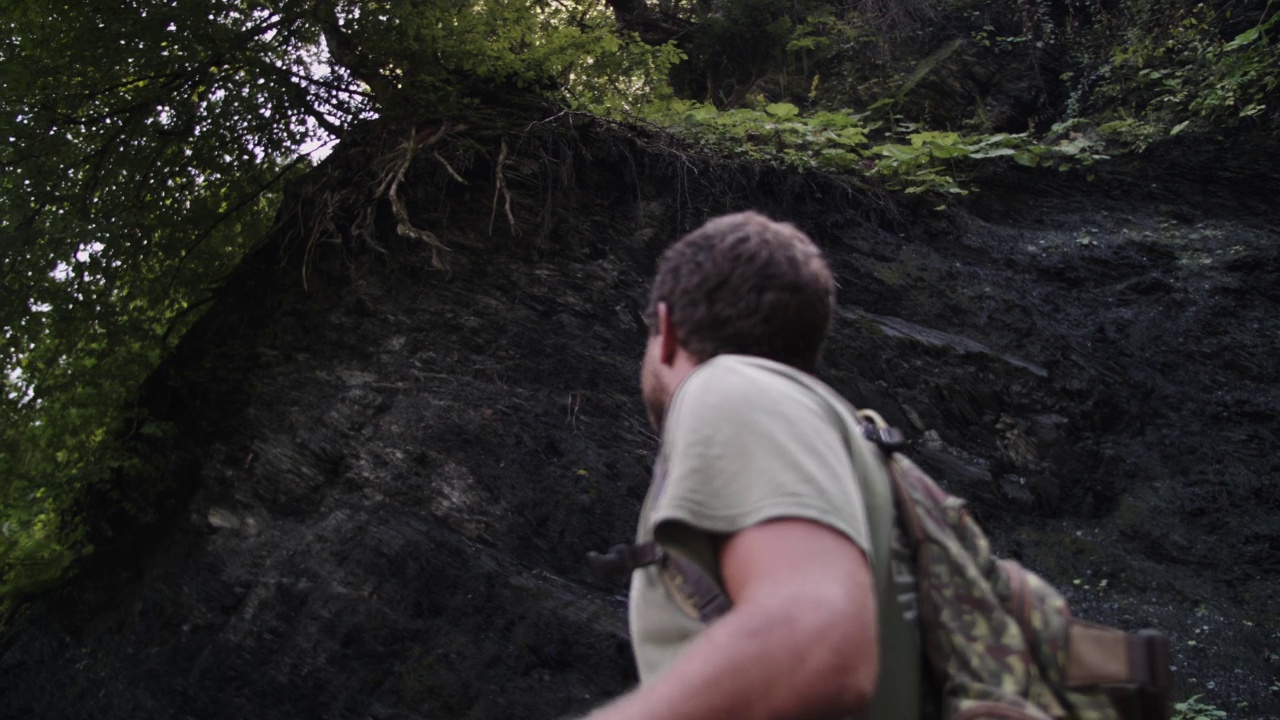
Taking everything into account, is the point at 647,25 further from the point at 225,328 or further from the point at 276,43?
the point at 225,328

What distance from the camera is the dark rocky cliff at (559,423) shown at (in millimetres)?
5270

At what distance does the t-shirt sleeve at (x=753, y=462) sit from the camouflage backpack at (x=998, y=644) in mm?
110

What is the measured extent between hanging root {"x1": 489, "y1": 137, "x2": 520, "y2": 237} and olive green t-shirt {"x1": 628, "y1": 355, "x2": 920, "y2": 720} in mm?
5015

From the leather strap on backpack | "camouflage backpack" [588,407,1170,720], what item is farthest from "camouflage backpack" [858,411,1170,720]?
the leather strap on backpack

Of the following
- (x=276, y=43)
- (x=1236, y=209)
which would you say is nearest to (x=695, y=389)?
(x=276, y=43)

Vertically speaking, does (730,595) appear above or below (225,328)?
below

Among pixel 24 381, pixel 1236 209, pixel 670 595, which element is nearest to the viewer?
pixel 670 595

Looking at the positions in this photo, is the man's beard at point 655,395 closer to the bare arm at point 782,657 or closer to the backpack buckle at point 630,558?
the backpack buckle at point 630,558

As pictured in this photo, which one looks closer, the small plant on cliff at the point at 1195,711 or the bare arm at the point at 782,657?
the bare arm at the point at 782,657

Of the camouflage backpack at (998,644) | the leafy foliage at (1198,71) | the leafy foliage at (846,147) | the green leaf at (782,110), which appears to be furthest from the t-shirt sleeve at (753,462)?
the leafy foliage at (1198,71)

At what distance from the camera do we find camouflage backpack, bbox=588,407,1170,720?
1.44m

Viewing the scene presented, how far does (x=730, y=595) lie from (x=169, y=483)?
5.77 meters

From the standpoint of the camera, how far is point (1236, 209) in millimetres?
7055

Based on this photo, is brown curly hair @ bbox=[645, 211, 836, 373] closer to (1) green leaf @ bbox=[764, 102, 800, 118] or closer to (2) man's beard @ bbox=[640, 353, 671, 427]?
(2) man's beard @ bbox=[640, 353, 671, 427]
